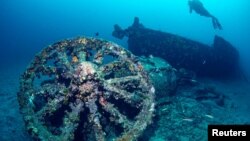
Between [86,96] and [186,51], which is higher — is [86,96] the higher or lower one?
the lower one

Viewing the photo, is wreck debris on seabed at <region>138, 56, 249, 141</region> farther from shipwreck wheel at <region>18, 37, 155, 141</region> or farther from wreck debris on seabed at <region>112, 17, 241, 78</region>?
wreck debris on seabed at <region>112, 17, 241, 78</region>

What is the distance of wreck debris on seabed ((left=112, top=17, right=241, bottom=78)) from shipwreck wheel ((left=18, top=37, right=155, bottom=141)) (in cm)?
567

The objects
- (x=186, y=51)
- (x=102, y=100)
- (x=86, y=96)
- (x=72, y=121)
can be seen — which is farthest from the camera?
(x=186, y=51)

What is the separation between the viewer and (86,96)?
571cm

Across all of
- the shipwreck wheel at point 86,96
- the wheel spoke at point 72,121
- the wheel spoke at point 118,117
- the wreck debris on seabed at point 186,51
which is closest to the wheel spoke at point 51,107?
the shipwreck wheel at point 86,96

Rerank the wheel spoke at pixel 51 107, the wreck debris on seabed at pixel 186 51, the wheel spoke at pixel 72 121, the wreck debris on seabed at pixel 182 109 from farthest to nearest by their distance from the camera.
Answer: the wreck debris on seabed at pixel 186 51
the wreck debris on seabed at pixel 182 109
the wheel spoke at pixel 51 107
the wheel spoke at pixel 72 121

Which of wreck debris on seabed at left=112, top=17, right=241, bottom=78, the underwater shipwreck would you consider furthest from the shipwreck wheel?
wreck debris on seabed at left=112, top=17, right=241, bottom=78

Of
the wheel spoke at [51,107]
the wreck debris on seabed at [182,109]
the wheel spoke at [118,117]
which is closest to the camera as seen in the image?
the wheel spoke at [118,117]

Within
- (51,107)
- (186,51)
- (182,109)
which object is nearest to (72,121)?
(51,107)

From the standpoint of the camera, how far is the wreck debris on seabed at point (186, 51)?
11883 mm

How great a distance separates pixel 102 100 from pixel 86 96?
35 cm

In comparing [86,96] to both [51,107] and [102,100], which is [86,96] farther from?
[51,107]

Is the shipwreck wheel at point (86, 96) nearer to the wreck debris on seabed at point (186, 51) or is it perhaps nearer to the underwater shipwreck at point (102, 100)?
the underwater shipwreck at point (102, 100)

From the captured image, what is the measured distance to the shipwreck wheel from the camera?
5.53 m
